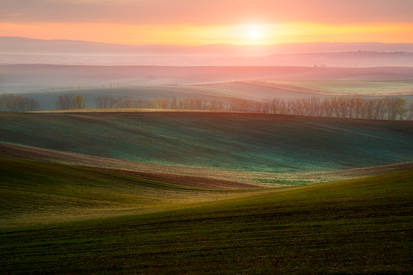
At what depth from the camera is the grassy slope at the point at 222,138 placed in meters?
52.0

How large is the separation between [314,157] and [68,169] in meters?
38.4

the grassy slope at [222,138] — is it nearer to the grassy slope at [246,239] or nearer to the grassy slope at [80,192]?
the grassy slope at [80,192]

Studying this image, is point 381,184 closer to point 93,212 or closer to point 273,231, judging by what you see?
point 273,231

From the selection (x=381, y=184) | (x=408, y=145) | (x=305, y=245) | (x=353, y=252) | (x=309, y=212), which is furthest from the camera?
(x=408, y=145)

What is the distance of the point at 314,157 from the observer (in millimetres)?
59406

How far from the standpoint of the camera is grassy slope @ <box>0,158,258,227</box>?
1853 cm

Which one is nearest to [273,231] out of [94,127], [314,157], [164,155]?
[164,155]

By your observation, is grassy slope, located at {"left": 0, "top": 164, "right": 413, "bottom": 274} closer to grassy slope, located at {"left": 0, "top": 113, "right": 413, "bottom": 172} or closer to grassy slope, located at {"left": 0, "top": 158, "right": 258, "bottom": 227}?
grassy slope, located at {"left": 0, "top": 158, "right": 258, "bottom": 227}

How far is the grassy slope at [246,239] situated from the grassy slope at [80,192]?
10.9 ft

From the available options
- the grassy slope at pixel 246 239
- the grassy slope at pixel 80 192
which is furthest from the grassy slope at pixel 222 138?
the grassy slope at pixel 246 239

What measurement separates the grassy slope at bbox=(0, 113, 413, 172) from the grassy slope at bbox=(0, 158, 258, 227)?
1969 cm

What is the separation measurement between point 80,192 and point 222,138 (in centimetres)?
4311

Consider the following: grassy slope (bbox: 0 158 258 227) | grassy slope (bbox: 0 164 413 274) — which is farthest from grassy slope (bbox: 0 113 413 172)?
grassy slope (bbox: 0 164 413 274)

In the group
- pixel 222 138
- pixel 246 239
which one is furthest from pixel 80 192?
pixel 222 138
